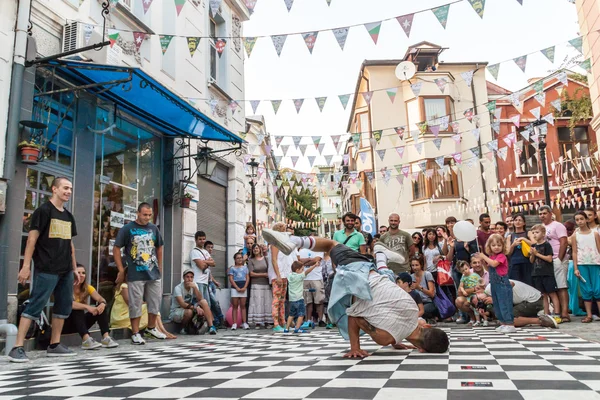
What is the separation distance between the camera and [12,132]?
5.20 metres

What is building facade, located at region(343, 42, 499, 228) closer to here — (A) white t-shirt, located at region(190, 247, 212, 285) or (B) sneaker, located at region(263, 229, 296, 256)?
(A) white t-shirt, located at region(190, 247, 212, 285)

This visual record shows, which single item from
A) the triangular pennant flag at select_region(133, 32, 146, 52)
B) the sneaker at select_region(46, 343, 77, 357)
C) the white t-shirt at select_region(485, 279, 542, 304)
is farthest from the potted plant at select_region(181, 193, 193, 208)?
the white t-shirt at select_region(485, 279, 542, 304)

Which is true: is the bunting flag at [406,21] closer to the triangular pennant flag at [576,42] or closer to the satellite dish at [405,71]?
the triangular pennant flag at [576,42]

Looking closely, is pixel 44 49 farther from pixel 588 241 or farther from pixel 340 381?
pixel 588 241

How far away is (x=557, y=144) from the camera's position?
21766 millimetres

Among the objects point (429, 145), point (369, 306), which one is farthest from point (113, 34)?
point (429, 145)

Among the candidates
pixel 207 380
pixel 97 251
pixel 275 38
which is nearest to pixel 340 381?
pixel 207 380

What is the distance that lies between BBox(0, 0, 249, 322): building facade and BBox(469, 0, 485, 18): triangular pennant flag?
13.2ft

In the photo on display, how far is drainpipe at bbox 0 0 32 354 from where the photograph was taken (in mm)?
4844

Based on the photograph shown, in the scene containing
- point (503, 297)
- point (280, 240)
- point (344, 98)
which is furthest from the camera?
point (344, 98)

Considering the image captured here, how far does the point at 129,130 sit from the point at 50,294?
3993mm

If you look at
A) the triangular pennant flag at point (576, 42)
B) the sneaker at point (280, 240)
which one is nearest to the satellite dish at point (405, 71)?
the triangular pennant flag at point (576, 42)

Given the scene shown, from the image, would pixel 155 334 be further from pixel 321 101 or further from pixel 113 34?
pixel 321 101

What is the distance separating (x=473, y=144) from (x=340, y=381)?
2196cm
